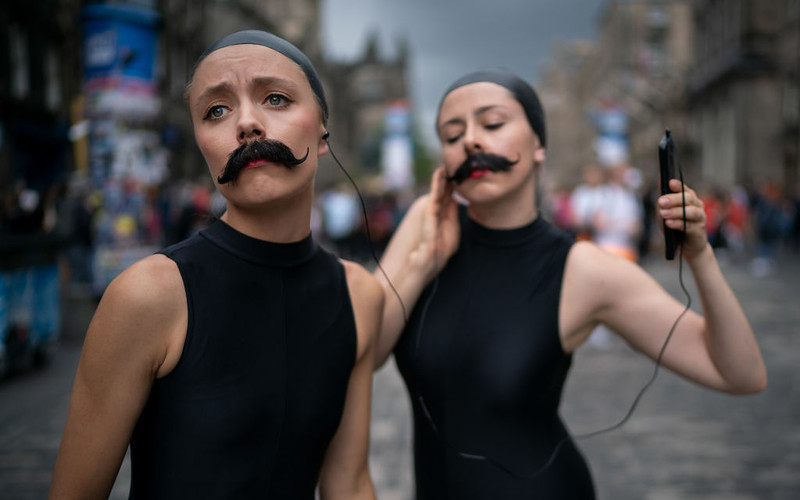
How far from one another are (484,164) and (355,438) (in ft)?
3.02

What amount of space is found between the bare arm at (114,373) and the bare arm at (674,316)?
1274 mm

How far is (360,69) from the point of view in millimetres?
117875

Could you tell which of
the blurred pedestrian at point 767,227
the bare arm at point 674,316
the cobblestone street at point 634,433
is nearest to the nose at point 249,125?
the bare arm at point 674,316

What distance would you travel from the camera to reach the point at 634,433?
18.6 ft

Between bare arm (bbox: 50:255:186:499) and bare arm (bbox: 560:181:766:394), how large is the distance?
1274mm

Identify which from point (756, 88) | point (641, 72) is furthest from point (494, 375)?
point (641, 72)

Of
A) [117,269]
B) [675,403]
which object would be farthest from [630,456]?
[117,269]

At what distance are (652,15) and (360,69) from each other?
5651 cm

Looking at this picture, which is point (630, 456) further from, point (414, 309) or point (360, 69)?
point (360, 69)

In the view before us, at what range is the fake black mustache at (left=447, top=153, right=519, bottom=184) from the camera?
2346 mm

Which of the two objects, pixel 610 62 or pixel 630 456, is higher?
pixel 610 62

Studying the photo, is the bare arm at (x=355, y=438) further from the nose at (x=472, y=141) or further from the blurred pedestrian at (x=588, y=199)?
the blurred pedestrian at (x=588, y=199)

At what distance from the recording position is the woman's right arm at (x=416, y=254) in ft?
7.78

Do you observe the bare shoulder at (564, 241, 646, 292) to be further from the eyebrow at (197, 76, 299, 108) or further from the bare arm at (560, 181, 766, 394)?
the eyebrow at (197, 76, 299, 108)
